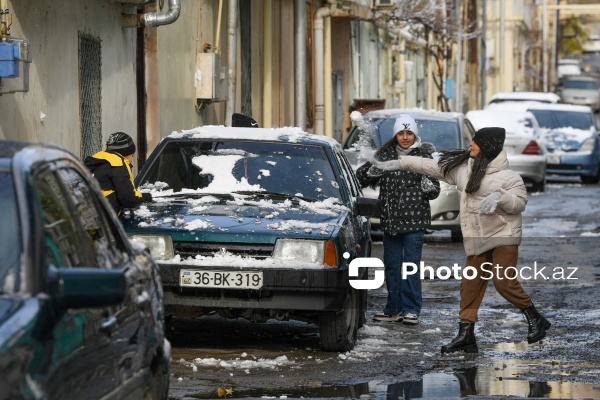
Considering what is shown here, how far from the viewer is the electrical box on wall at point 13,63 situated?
1080cm

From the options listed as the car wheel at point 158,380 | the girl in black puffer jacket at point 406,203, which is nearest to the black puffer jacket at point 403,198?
the girl in black puffer jacket at point 406,203

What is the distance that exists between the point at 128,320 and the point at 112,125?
33.2 ft

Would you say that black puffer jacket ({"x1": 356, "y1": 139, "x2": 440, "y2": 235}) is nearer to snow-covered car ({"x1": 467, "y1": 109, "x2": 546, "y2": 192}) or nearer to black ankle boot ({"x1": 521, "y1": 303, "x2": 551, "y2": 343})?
black ankle boot ({"x1": 521, "y1": 303, "x2": 551, "y2": 343})

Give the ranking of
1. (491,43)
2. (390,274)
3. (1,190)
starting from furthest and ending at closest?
(491,43) < (390,274) < (1,190)

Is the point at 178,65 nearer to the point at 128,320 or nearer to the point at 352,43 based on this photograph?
the point at 128,320

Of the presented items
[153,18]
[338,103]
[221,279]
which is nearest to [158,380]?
[221,279]

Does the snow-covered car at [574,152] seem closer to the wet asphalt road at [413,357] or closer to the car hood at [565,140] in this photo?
the car hood at [565,140]

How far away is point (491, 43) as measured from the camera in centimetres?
6869

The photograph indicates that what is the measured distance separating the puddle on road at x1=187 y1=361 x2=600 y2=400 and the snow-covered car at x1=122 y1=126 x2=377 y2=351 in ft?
3.06

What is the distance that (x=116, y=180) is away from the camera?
34.0 ft

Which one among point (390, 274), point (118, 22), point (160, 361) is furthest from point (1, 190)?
point (118, 22)

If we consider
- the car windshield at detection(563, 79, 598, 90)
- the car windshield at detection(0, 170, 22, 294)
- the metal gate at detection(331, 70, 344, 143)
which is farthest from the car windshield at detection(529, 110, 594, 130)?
the car windshield at detection(563, 79, 598, 90)

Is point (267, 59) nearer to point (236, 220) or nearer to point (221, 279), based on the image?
point (236, 220)

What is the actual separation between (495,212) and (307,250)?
1.49 meters
